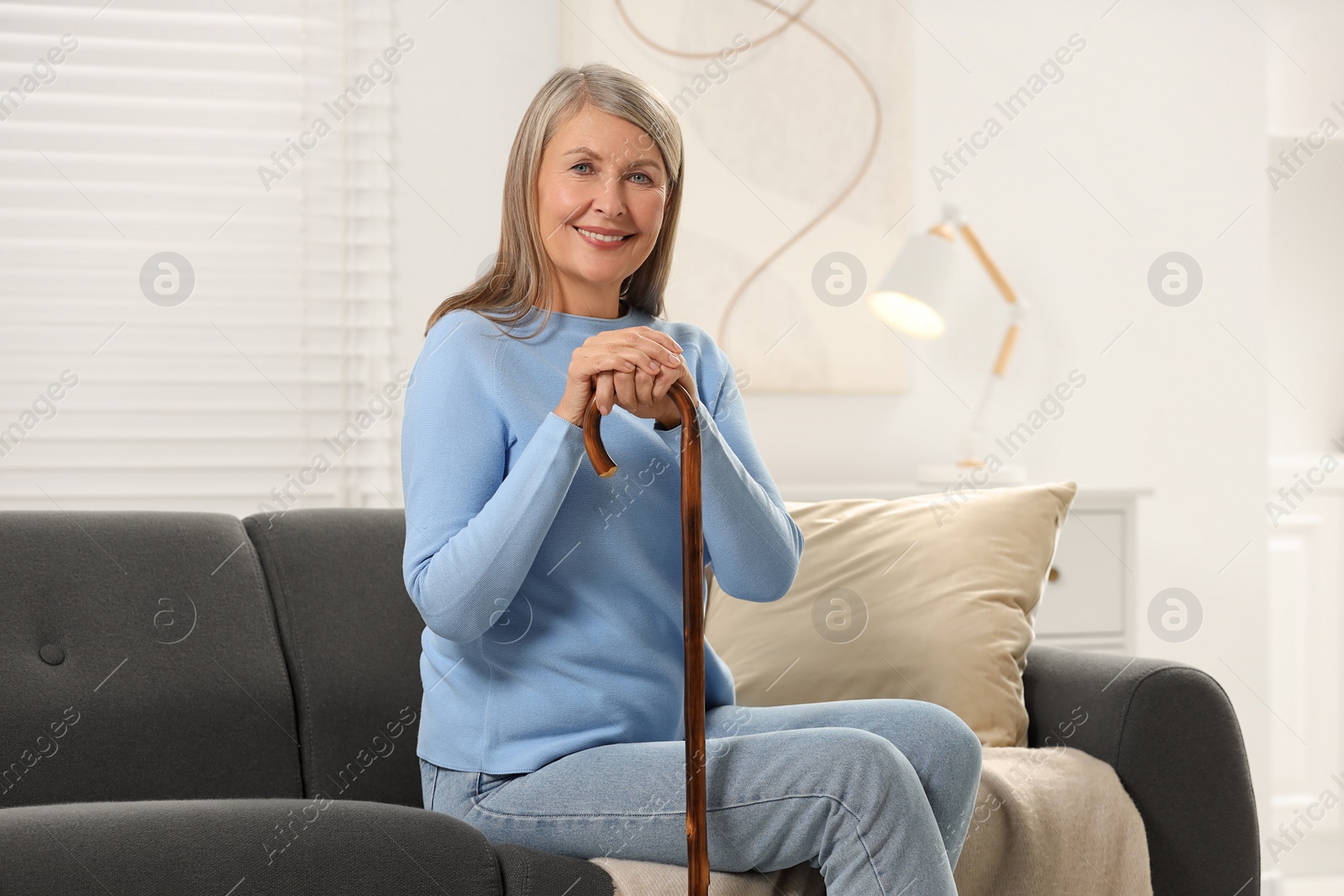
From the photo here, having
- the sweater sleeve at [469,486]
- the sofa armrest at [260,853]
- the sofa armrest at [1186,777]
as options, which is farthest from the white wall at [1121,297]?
the sofa armrest at [260,853]

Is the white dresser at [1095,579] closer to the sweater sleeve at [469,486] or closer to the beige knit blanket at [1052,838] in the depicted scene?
the beige knit blanket at [1052,838]

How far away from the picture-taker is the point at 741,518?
1.25 metres

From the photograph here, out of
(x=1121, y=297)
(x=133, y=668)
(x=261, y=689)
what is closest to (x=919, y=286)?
A: (x=1121, y=297)

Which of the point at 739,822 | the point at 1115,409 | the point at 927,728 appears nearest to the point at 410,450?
the point at 739,822

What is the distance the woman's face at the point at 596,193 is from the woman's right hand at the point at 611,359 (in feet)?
0.65

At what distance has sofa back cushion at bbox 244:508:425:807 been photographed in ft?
5.31

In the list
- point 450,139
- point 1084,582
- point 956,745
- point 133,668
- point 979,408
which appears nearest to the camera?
point 956,745

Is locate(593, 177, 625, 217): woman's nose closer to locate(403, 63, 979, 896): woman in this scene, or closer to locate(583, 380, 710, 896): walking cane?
locate(403, 63, 979, 896): woman

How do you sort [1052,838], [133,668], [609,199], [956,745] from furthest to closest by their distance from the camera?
[133,668] < [1052,838] < [609,199] < [956,745]

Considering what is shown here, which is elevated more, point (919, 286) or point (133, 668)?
point (919, 286)

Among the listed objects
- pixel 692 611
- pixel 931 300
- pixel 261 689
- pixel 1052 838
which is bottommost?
pixel 1052 838

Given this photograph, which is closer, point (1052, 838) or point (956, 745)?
point (956, 745)

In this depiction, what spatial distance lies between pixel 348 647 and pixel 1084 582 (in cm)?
139

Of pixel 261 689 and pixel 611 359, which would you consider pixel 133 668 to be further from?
pixel 611 359
